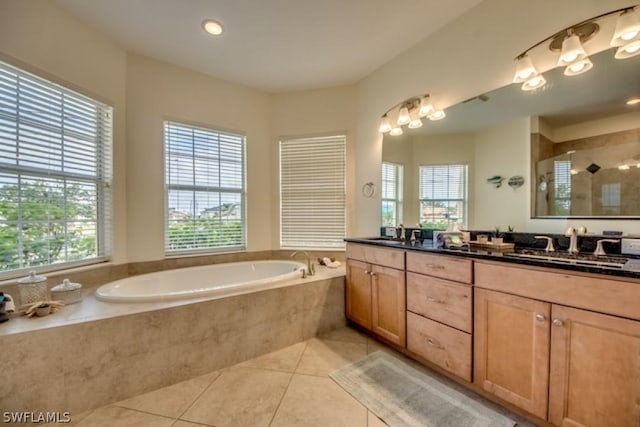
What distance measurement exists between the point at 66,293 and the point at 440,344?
8.27ft

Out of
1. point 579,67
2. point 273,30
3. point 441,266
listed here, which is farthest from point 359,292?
point 273,30

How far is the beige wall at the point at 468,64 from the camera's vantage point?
1.59 m

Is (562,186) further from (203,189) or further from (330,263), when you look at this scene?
(203,189)

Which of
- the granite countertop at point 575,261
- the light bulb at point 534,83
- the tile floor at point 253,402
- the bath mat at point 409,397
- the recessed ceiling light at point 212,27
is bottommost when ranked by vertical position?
the tile floor at point 253,402

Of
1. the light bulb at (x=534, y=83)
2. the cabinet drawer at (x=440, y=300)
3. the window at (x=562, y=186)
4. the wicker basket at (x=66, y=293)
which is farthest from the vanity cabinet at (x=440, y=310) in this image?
the wicker basket at (x=66, y=293)

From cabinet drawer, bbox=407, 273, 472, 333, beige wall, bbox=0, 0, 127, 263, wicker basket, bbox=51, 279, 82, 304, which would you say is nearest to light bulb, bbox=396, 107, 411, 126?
cabinet drawer, bbox=407, 273, 472, 333

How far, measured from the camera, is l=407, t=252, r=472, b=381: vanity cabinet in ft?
5.26

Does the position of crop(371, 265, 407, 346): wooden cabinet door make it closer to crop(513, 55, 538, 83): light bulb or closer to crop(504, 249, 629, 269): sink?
crop(504, 249, 629, 269): sink

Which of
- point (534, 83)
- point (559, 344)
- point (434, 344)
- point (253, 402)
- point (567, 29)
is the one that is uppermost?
point (567, 29)

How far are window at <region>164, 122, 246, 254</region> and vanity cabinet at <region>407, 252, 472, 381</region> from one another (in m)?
2.06

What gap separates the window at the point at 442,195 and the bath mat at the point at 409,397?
3.90 ft

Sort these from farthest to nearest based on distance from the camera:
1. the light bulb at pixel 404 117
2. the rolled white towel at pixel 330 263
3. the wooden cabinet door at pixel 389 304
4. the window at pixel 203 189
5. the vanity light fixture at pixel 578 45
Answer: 1. the rolled white towel at pixel 330 263
2. the window at pixel 203 189
3. the light bulb at pixel 404 117
4. the wooden cabinet door at pixel 389 304
5. the vanity light fixture at pixel 578 45

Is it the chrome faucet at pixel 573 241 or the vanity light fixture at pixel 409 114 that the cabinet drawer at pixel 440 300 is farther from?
the vanity light fixture at pixel 409 114

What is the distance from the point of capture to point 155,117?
263cm
